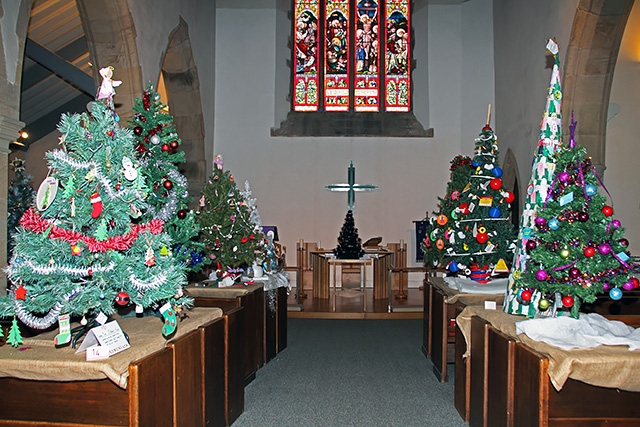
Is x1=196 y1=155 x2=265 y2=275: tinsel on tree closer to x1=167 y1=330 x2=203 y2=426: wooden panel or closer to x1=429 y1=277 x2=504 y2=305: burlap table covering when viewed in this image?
x1=429 y1=277 x2=504 y2=305: burlap table covering

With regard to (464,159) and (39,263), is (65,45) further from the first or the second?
(39,263)

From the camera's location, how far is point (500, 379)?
9.49ft

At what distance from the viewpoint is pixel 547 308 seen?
308 cm

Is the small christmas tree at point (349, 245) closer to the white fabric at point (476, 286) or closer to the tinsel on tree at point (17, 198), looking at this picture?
the white fabric at point (476, 286)

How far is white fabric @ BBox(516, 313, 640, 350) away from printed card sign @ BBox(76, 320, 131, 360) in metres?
1.91

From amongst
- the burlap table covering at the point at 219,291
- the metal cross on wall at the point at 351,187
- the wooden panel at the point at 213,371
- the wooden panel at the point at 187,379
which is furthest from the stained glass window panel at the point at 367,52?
the wooden panel at the point at 187,379

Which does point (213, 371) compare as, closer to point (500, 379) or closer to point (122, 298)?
point (122, 298)

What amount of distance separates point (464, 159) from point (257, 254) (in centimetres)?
238

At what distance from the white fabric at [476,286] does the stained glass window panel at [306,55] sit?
6.99 metres

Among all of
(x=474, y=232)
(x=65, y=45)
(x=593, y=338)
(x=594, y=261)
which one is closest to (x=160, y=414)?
(x=593, y=338)

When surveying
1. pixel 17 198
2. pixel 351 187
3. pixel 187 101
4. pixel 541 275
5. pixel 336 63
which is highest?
pixel 336 63

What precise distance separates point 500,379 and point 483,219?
259cm

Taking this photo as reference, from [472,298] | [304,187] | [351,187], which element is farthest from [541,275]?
[304,187]

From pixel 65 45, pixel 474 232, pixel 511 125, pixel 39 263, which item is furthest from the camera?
pixel 511 125
